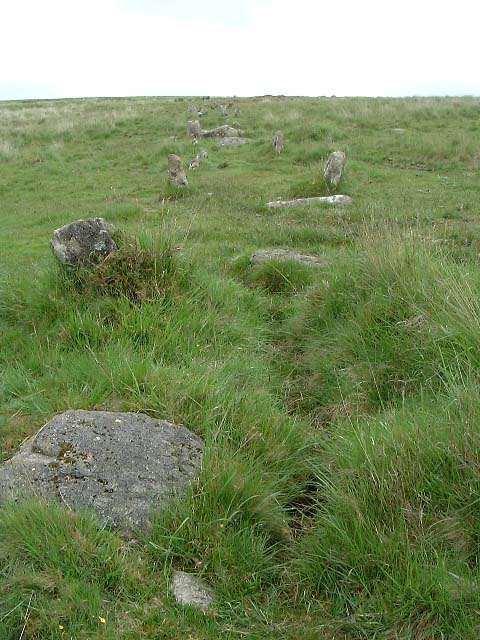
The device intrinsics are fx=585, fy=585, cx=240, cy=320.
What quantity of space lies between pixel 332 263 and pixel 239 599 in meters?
4.12

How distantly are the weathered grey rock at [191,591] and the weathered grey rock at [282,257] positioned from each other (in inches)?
186

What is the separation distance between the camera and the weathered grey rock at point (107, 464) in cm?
298

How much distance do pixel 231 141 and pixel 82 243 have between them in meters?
16.1

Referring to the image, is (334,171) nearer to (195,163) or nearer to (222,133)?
(195,163)

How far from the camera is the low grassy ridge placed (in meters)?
2.42

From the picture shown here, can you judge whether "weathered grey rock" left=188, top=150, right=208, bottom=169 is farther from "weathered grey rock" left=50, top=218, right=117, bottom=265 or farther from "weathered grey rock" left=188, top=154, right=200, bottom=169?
"weathered grey rock" left=50, top=218, right=117, bottom=265

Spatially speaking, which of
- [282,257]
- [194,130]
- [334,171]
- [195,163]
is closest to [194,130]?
[194,130]

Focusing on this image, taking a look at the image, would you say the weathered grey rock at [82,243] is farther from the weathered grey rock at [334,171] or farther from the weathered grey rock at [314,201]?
the weathered grey rock at [334,171]

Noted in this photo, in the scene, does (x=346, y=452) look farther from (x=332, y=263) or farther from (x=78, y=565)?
(x=332, y=263)

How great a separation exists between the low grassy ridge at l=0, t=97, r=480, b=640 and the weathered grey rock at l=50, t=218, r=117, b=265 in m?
0.22

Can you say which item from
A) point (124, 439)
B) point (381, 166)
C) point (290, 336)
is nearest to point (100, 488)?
point (124, 439)

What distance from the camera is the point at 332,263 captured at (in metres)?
6.13

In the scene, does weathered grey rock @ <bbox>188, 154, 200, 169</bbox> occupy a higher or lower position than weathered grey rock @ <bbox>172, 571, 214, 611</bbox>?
higher

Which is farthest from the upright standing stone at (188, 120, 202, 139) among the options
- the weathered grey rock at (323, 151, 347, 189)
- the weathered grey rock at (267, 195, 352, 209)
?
the weathered grey rock at (267, 195, 352, 209)
